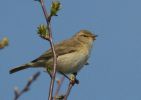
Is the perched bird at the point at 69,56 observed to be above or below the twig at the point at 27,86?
below

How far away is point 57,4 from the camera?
4.48 metres

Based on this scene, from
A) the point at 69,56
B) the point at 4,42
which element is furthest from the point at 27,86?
the point at 69,56

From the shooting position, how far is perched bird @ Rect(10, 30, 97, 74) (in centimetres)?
921

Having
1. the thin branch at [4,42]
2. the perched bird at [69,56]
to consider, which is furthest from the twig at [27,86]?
the perched bird at [69,56]

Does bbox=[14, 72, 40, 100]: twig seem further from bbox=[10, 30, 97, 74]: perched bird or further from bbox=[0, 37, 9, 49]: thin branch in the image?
bbox=[10, 30, 97, 74]: perched bird

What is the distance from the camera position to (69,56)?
9.70 meters

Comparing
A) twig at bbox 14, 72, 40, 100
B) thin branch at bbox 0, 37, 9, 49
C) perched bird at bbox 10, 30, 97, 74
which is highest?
thin branch at bbox 0, 37, 9, 49

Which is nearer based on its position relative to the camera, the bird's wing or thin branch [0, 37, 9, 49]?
thin branch [0, 37, 9, 49]

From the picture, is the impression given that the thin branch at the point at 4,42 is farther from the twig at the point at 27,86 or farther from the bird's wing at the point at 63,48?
the bird's wing at the point at 63,48

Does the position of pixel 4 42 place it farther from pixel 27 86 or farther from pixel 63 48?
pixel 63 48

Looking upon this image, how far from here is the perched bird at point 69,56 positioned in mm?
9211

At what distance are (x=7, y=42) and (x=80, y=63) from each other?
567 cm

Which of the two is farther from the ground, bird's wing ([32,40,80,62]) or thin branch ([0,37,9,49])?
thin branch ([0,37,9,49])

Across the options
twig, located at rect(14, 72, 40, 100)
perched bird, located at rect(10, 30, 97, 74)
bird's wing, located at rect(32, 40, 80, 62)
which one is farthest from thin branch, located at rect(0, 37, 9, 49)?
bird's wing, located at rect(32, 40, 80, 62)
